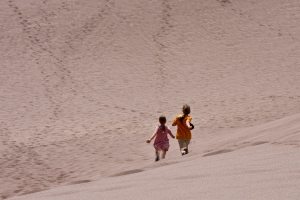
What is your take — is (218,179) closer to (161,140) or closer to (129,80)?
(161,140)

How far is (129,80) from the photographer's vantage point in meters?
17.4

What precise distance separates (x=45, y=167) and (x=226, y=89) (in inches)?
361

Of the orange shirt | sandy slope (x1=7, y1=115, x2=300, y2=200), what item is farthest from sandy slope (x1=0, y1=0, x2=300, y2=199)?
sandy slope (x1=7, y1=115, x2=300, y2=200)

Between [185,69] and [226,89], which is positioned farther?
[185,69]

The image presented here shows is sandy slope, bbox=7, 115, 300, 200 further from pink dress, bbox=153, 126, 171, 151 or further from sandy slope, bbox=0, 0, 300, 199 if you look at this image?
pink dress, bbox=153, 126, 171, 151

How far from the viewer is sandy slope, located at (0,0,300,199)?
28.1 ft

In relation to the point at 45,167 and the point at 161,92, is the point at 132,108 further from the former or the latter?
the point at 45,167

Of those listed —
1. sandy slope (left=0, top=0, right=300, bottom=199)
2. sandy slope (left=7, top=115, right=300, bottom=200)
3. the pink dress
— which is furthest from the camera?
sandy slope (left=0, top=0, right=300, bottom=199)

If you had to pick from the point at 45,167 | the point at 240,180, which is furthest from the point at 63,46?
the point at 240,180

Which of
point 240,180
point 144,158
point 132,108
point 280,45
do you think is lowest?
point 240,180

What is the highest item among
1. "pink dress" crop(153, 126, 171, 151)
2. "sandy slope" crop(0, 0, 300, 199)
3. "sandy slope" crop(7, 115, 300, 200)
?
"sandy slope" crop(0, 0, 300, 199)

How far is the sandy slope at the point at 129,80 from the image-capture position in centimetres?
858

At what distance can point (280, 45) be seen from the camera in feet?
67.6

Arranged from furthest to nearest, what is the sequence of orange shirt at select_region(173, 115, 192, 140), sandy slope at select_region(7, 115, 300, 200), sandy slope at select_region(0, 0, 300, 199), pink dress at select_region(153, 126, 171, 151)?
sandy slope at select_region(0, 0, 300, 199) → pink dress at select_region(153, 126, 171, 151) → orange shirt at select_region(173, 115, 192, 140) → sandy slope at select_region(7, 115, 300, 200)
